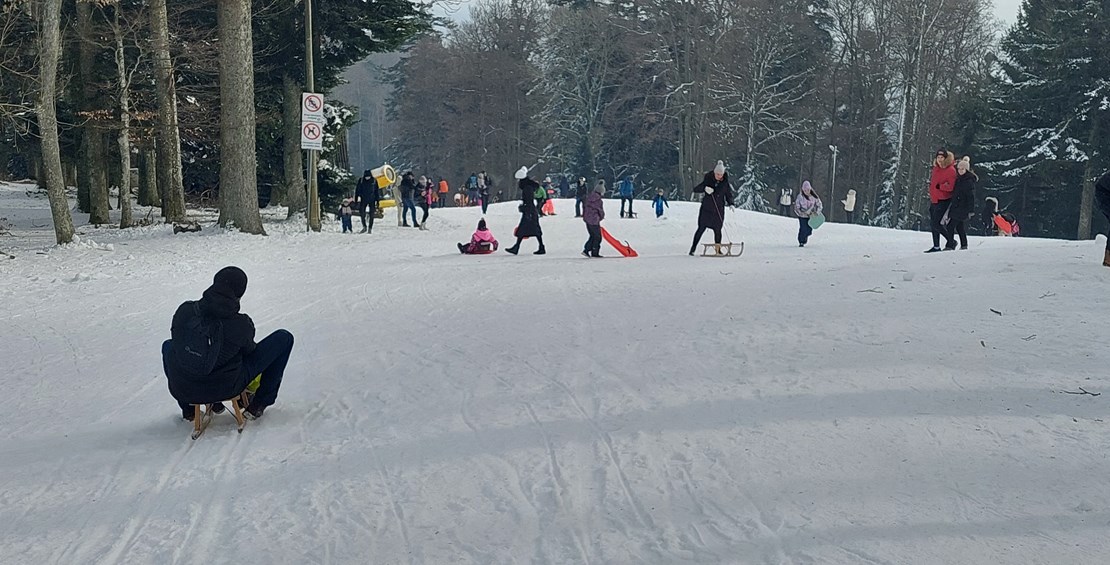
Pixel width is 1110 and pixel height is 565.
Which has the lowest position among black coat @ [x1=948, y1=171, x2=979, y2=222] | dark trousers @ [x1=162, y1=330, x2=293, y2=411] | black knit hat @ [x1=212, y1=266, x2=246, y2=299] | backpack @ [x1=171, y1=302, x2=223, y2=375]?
dark trousers @ [x1=162, y1=330, x2=293, y2=411]

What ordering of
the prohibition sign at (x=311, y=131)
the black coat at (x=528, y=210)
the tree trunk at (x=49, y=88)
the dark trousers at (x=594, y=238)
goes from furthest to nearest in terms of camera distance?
the prohibition sign at (x=311, y=131)
the black coat at (x=528, y=210)
the tree trunk at (x=49, y=88)
the dark trousers at (x=594, y=238)

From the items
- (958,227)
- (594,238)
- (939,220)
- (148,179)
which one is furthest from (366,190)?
(958,227)

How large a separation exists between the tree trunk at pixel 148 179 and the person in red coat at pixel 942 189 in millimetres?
24628

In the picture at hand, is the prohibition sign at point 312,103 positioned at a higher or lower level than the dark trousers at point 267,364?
higher

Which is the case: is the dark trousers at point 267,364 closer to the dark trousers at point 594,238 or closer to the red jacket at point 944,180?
the dark trousers at point 594,238

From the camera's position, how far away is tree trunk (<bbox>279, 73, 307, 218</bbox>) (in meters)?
23.3

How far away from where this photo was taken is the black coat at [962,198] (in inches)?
541

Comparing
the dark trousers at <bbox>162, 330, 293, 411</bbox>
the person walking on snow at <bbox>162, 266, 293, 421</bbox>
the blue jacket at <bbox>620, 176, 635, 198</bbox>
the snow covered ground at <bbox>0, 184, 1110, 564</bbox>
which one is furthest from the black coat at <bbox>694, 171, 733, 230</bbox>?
the blue jacket at <bbox>620, 176, 635, 198</bbox>

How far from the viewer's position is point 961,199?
1395 centimetres

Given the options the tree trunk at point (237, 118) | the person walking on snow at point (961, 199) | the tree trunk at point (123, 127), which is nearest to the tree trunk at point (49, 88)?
the tree trunk at point (237, 118)

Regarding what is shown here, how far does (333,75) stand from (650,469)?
21.7 m

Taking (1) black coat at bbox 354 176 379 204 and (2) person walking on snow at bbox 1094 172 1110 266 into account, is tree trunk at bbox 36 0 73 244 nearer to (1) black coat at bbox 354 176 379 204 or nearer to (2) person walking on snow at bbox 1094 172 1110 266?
(1) black coat at bbox 354 176 379 204

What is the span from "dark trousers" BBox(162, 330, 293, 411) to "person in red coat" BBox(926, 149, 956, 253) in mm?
10855

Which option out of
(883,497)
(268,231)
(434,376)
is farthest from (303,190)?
(883,497)
